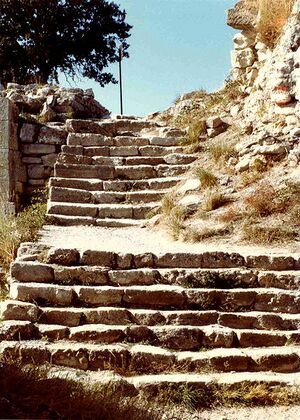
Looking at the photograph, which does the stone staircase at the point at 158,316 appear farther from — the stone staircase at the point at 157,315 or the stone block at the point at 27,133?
the stone block at the point at 27,133

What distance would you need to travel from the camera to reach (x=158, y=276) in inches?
206

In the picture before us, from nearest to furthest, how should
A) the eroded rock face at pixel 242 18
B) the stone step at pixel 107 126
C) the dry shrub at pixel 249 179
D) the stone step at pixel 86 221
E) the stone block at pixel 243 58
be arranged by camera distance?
the dry shrub at pixel 249 179
the stone step at pixel 86 221
the stone step at pixel 107 126
the eroded rock face at pixel 242 18
the stone block at pixel 243 58

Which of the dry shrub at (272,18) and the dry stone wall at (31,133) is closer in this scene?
the dry stone wall at (31,133)

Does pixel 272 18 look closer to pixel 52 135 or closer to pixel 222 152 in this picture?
pixel 222 152

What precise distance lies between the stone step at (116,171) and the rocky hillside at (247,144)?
47 centimetres

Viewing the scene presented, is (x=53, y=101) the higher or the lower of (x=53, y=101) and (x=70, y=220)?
the higher

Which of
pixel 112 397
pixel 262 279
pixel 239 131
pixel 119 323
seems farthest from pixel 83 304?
pixel 239 131

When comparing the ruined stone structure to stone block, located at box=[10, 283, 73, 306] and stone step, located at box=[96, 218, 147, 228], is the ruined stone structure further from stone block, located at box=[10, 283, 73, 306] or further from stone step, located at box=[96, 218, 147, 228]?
stone step, located at box=[96, 218, 147, 228]

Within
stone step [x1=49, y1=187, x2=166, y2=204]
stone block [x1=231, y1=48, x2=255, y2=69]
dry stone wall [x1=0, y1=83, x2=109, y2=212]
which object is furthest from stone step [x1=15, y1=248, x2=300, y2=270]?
stone block [x1=231, y1=48, x2=255, y2=69]

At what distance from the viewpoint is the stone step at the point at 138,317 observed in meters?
4.70

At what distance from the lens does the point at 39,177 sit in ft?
29.6

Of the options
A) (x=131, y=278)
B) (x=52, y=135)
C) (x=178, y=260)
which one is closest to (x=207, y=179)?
(x=178, y=260)

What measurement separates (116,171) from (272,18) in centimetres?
398

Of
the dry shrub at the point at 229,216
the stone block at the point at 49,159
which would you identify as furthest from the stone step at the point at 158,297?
the stone block at the point at 49,159
